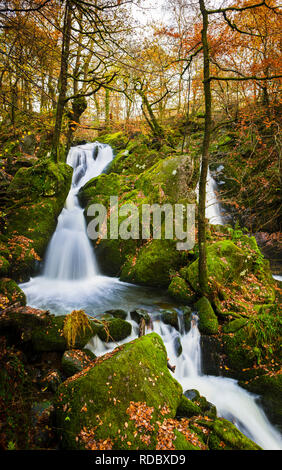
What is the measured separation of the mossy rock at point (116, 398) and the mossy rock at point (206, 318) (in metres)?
1.90

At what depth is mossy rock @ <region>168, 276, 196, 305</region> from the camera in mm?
5383

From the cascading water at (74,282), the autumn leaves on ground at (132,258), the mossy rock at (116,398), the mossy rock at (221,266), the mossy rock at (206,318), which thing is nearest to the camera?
the mossy rock at (116,398)

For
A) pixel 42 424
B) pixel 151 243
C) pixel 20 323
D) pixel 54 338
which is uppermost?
pixel 151 243

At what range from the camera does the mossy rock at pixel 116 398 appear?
2133 mm

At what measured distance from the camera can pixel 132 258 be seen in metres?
7.08

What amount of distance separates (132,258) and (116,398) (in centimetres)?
485

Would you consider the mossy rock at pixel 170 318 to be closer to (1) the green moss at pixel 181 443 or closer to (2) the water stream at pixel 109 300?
(2) the water stream at pixel 109 300

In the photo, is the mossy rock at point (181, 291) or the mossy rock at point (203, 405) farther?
the mossy rock at point (181, 291)

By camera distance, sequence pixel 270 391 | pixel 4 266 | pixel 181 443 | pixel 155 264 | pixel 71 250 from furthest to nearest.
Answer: pixel 71 250
pixel 155 264
pixel 4 266
pixel 270 391
pixel 181 443

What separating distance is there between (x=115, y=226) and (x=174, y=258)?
2420 millimetres

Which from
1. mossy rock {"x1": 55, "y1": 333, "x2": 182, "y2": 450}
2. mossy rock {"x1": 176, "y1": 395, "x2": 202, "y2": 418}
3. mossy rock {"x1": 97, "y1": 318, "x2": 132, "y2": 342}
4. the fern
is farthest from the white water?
mossy rock {"x1": 55, "y1": 333, "x2": 182, "y2": 450}

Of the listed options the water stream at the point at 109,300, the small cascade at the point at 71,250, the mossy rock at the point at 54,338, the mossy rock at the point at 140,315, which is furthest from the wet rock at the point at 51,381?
the small cascade at the point at 71,250

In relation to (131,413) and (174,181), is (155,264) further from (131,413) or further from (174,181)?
(131,413)

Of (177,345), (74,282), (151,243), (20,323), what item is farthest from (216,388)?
(74,282)
